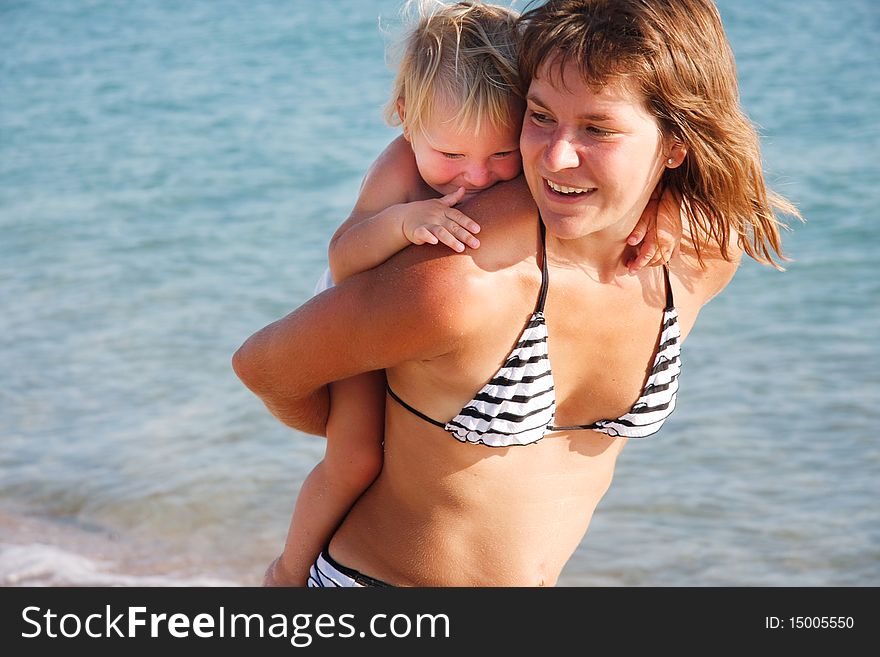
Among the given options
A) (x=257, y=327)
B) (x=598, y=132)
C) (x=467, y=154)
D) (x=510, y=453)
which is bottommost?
(x=257, y=327)

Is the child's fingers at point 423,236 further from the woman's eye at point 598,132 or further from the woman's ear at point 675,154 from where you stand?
the woman's ear at point 675,154

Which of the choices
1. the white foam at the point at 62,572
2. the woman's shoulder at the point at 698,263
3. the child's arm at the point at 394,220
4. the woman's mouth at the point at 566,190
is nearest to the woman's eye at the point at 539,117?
the woman's mouth at the point at 566,190

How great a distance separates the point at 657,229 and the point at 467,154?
44 centimetres

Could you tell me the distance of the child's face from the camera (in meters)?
2.43

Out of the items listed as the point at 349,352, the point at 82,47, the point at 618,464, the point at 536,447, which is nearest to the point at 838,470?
the point at 618,464

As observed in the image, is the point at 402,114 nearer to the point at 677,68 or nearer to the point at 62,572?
the point at 677,68

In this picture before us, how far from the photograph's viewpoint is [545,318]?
2.26 m

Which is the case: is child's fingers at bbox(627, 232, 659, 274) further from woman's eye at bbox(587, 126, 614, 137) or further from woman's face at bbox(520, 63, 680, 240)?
woman's eye at bbox(587, 126, 614, 137)

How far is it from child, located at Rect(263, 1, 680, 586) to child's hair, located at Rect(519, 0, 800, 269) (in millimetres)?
154

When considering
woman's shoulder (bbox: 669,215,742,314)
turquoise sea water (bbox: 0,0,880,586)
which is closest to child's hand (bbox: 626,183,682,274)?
woman's shoulder (bbox: 669,215,742,314)

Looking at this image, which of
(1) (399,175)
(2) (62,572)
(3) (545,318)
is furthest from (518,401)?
(2) (62,572)

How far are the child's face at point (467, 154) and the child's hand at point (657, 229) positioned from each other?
1.03 ft

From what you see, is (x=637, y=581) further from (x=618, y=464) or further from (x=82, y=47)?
(x=82, y=47)

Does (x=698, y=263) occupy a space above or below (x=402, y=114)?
below
